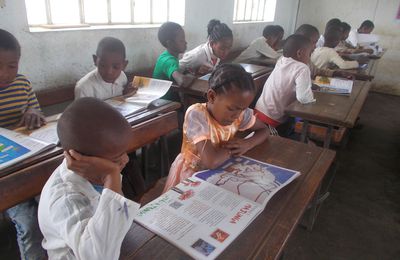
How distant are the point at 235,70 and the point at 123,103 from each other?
85 centimetres

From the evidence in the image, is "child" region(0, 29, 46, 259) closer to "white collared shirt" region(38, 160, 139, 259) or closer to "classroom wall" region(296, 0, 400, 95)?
"white collared shirt" region(38, 160, 139, 259)

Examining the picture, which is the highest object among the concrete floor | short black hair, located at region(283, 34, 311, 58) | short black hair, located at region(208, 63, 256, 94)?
short black hair, located at region(283, 34, 311, 58)

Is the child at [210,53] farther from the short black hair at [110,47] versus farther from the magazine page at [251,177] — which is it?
the magazine page at [251,177]

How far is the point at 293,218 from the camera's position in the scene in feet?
3.01

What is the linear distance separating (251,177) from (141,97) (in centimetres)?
110

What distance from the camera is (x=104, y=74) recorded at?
204cm

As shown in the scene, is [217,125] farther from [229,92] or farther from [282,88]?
[282,88]

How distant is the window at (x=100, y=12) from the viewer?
2326 mm

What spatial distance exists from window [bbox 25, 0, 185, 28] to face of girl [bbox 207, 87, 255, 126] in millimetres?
1612

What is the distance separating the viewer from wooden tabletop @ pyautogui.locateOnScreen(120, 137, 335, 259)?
2.53 feet

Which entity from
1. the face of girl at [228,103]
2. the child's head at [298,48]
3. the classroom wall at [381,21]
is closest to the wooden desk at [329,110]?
the child's head at [298,48]

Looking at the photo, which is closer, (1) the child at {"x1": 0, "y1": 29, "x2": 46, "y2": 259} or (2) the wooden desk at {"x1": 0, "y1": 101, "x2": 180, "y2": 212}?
(2) the wooden desk at {"x1": 0, "y1": 101, "x2": 180, "y2": 212}

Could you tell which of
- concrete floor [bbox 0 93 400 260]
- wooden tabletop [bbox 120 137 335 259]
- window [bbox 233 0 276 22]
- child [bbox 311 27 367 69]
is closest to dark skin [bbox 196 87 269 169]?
wooden tabletop [bbox 120 137 335 259]

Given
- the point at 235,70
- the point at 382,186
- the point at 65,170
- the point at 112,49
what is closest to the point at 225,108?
the point at 235,70
